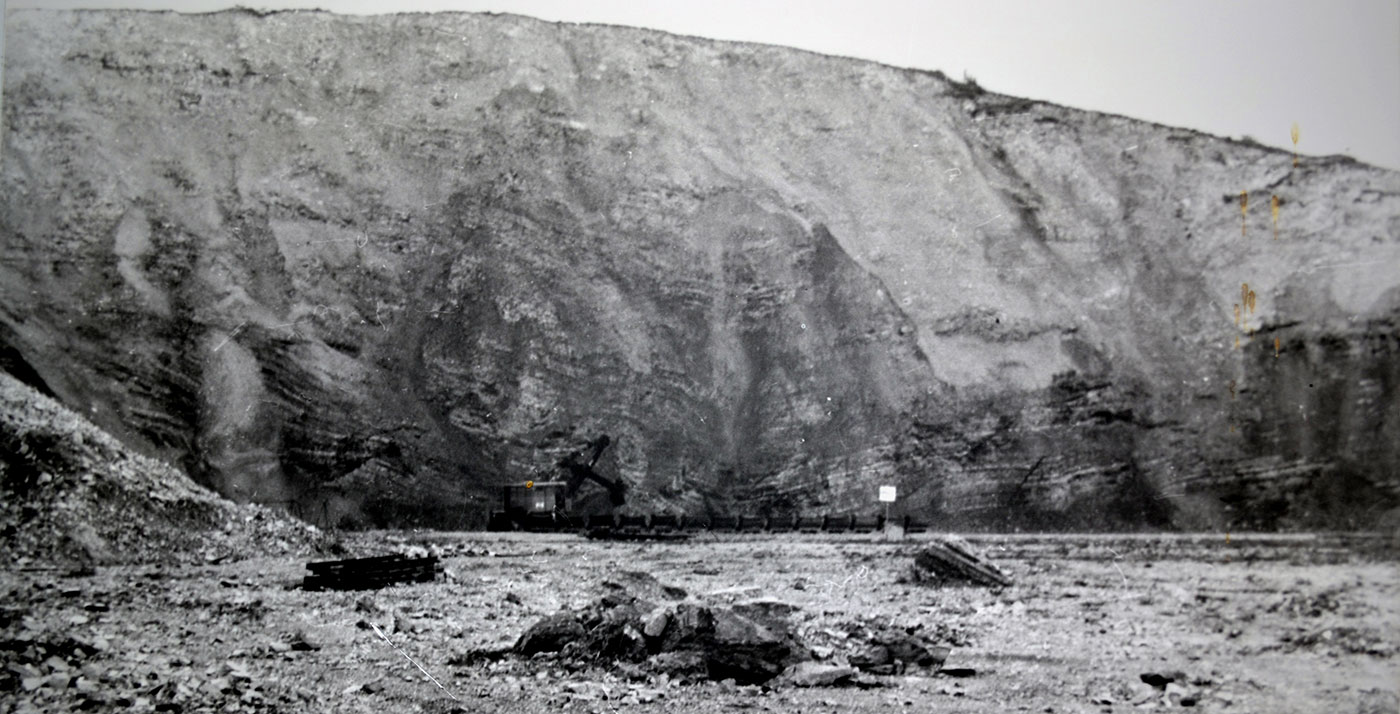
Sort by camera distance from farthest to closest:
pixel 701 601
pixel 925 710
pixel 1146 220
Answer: pixel 1146 220 → pixel 701 601 → pixel 925 710

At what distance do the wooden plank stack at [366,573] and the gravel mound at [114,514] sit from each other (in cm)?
18

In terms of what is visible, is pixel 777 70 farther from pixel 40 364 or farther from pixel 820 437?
pixel 40 364

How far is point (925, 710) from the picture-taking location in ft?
12.3

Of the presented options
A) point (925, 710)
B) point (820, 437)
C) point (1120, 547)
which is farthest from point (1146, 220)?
point (925, 710)

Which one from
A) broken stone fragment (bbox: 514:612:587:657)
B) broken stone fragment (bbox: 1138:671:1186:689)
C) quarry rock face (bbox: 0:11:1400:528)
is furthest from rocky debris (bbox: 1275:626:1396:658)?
broken stone fragment (bbox: 514:612:587:657)

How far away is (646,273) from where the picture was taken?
4965 millimetres

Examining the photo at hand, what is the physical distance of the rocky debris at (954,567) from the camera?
435 cm

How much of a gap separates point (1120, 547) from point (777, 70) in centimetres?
288

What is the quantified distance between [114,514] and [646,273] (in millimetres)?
2709

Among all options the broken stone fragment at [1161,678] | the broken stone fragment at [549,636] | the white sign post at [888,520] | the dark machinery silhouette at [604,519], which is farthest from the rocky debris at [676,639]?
the broken stone fragment at [1161,678]

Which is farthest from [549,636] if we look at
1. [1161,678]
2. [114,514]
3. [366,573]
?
[1161,678]

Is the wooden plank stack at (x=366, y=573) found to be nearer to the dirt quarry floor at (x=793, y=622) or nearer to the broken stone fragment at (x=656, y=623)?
the dirt quarry floor at (x=793, y=622)

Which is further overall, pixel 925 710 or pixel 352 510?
pixel 352 510

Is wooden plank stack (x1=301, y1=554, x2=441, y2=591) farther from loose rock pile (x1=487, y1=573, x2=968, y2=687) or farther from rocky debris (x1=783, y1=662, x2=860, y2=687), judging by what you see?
rocky debris (x1=783, y1=662, x2=860, y2=687)
